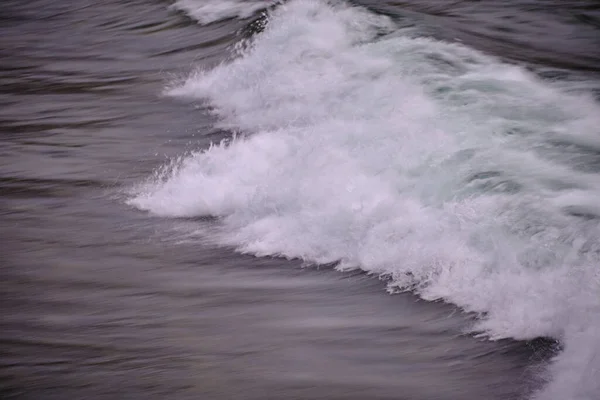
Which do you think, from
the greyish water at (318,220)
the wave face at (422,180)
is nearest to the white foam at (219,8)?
the greyish water at (318,220)

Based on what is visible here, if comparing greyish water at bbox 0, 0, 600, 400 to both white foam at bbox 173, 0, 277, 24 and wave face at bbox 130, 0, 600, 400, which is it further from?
white foam at bbox 173, 0, 277, 24

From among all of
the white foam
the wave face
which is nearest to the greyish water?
the wave face

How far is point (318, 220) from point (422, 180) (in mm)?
499

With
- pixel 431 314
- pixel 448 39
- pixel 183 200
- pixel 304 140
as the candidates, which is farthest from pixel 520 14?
pixel 431 314

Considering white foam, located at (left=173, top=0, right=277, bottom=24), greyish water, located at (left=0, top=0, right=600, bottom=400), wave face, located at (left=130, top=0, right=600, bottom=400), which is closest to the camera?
greyish water, located at (left=0, top=0, right=600, bottom=400)

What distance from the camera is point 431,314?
8.52ft

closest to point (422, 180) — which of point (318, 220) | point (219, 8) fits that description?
point (318, 220)

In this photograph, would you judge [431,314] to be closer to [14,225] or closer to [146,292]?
[146,292]

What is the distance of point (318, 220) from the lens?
3113 millimetres

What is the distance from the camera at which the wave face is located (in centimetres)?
257

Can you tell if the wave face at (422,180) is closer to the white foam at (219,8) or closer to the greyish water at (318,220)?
the greyish water at (318,220)

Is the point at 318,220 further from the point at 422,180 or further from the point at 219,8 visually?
the point at 219,8

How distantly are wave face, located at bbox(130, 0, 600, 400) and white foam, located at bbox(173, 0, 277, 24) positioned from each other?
1427 mm

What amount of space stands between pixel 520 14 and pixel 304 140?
2763 mm
